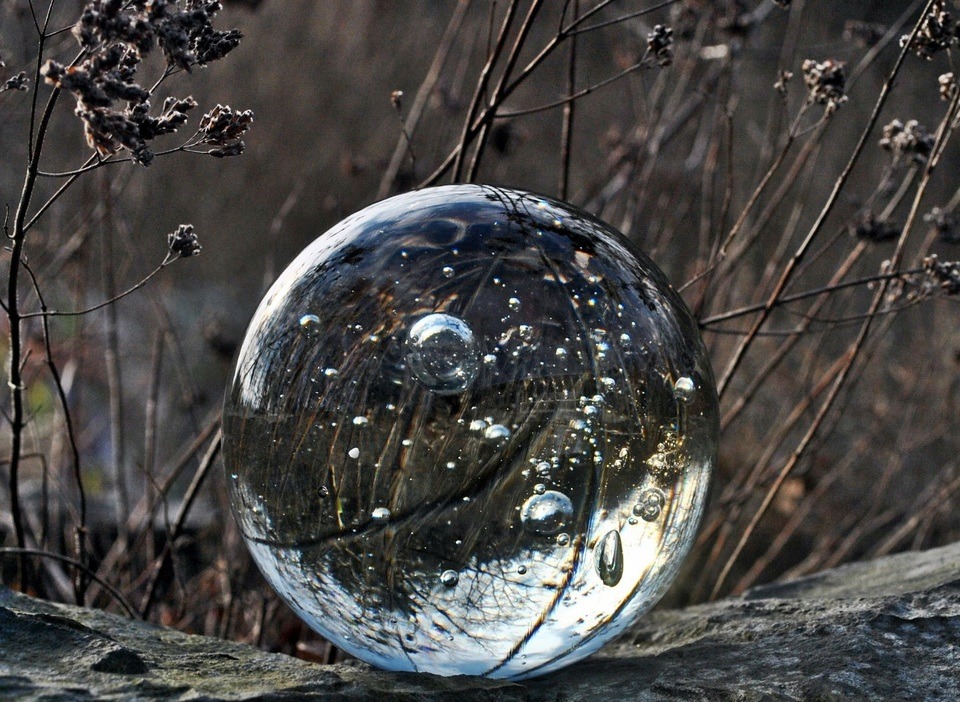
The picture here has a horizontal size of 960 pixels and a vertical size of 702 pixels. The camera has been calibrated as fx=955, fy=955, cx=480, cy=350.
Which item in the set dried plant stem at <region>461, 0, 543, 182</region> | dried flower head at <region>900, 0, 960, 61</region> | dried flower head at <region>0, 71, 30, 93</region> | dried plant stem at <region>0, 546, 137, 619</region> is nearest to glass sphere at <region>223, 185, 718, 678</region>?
dried plant stem at <region>461, 0, 543, 182</region>

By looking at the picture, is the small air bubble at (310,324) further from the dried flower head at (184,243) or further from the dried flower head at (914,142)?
the dried flower head at (914,142)

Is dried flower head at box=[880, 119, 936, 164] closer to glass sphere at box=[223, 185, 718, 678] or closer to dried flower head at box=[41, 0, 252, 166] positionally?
glass sphere at box=[223, 185, 718, 678]

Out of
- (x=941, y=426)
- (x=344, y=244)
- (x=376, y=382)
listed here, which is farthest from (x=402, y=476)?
(x=941, y=426)

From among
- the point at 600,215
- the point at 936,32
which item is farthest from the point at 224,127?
the point at 600,215

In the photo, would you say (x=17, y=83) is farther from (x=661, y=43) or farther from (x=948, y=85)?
(x=948, y=85)

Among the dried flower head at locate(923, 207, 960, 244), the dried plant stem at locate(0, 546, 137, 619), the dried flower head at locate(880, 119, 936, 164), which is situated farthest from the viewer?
the dried flower head at locate(923, 207, 960, 244)
